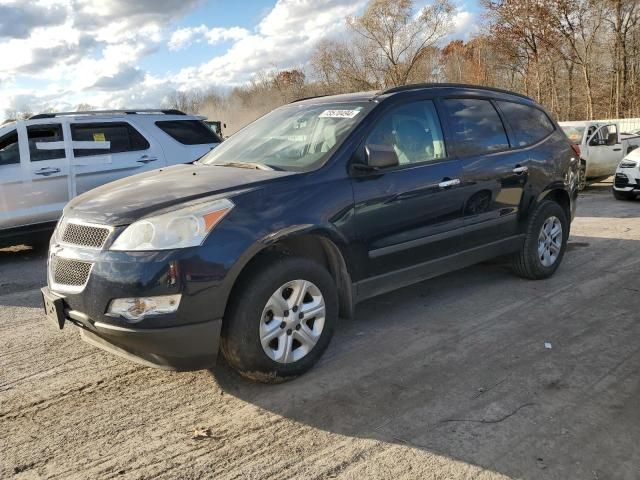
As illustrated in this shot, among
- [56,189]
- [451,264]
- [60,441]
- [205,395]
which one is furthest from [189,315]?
[56,189]

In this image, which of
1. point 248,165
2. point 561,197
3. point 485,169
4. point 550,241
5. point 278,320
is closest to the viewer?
point 278,320

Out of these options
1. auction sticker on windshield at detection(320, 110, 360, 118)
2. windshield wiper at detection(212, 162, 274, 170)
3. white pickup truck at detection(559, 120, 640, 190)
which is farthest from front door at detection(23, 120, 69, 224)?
white pickup truck at detection(559, 120, 640, 190)

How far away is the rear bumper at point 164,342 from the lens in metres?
2.91

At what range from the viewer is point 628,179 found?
421 inches

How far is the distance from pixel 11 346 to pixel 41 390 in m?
0.96

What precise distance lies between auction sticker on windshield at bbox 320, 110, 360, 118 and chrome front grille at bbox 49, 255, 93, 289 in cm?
209

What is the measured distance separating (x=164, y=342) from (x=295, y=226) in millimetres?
1025

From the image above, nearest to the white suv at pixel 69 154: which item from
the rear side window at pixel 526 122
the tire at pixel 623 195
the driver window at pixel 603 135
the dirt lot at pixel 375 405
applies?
the dirt lot at pixel 375 405

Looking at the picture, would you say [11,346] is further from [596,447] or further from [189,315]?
[596,447]

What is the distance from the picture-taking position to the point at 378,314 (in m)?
4.64

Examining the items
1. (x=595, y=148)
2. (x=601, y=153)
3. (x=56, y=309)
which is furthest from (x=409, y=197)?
A: (x=601, y=153)

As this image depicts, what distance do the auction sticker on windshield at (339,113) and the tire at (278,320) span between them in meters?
1.27

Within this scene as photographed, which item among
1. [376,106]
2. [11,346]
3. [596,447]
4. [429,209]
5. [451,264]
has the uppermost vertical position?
[376,106]

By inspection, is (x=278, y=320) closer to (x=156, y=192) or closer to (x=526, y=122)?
(x=156, y=192)
